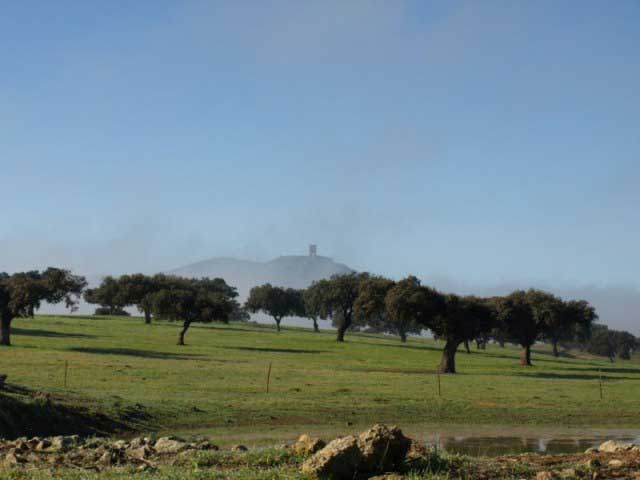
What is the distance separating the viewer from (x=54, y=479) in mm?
12852

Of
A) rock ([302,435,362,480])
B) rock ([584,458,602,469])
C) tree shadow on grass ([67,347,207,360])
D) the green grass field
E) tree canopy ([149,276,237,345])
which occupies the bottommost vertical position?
the green grass field

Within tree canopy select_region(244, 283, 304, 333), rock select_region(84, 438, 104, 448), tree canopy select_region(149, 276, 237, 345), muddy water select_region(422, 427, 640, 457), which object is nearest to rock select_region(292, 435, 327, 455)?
rock select_region(84, 438, 104, 448)

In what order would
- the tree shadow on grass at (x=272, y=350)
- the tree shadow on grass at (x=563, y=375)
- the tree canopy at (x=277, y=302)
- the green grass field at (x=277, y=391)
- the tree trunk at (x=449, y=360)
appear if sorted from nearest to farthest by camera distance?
1. the green grass field at (x=277, y=391)
2. the tree trunk at (x=449, y=360)
3. the tree shadow on grass at (x=563, y=375)
4. the tree shadow on grass at (x=272, y=350)
5. the tree canopy at (x=277, y=302)

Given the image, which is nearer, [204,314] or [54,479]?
[54,479]

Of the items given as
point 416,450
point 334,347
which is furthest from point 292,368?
point 416,450

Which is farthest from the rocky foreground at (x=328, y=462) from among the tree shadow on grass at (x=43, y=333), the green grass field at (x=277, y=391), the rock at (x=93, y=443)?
the tree shadow on grass at (x=43, y=333)

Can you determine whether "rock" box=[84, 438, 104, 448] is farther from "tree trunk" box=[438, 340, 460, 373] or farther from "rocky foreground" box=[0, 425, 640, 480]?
"tree trunk" box=[438, 340, 460, 373]

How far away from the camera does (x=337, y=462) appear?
12.3m

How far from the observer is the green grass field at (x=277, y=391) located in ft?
107

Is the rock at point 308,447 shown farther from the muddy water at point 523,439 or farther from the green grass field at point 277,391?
the green grass field at point 277,391

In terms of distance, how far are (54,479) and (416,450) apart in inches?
262

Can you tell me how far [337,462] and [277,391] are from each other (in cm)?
3133

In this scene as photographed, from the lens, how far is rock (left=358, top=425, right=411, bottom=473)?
12.8 meters

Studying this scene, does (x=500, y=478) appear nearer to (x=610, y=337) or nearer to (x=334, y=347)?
(x=334, y=347)
